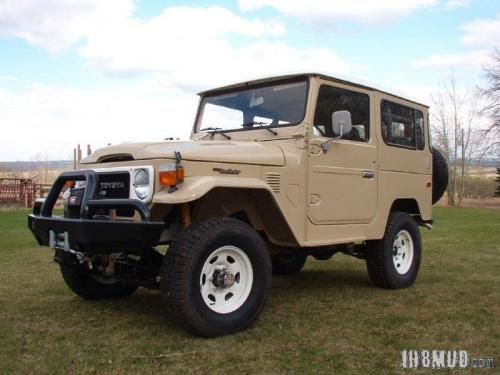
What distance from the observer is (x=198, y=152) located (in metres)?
4.16

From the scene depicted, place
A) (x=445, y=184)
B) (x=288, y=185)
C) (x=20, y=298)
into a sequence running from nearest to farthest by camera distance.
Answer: (x=288, y=185) → (x=20, y=298) → (x=445, y=184)

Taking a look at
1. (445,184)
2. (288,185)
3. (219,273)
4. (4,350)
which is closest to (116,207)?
(219,273)

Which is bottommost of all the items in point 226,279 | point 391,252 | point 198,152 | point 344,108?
point 391,252

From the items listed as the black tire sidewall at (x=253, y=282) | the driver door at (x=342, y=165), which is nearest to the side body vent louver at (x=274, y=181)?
the driver door at (x=342, y=165)

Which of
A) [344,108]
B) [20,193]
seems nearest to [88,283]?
[344,108]

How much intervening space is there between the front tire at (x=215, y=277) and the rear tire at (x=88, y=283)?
157 cm

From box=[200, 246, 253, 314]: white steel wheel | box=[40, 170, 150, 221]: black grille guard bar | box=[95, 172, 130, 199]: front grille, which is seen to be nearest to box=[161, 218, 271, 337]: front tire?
box=[200, 246, 253, 314]: white steel wheel

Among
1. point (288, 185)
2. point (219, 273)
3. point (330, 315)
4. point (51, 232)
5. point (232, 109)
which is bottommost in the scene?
point (330, 315)

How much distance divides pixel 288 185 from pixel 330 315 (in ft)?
4.18

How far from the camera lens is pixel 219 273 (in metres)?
4.17

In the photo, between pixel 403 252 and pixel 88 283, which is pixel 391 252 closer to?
pixel 403 252

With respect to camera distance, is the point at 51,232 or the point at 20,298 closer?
the point at 51,232

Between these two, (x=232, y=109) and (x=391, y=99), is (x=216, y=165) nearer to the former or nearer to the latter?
(x=232, y=109)

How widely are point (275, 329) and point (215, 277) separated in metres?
0.71
